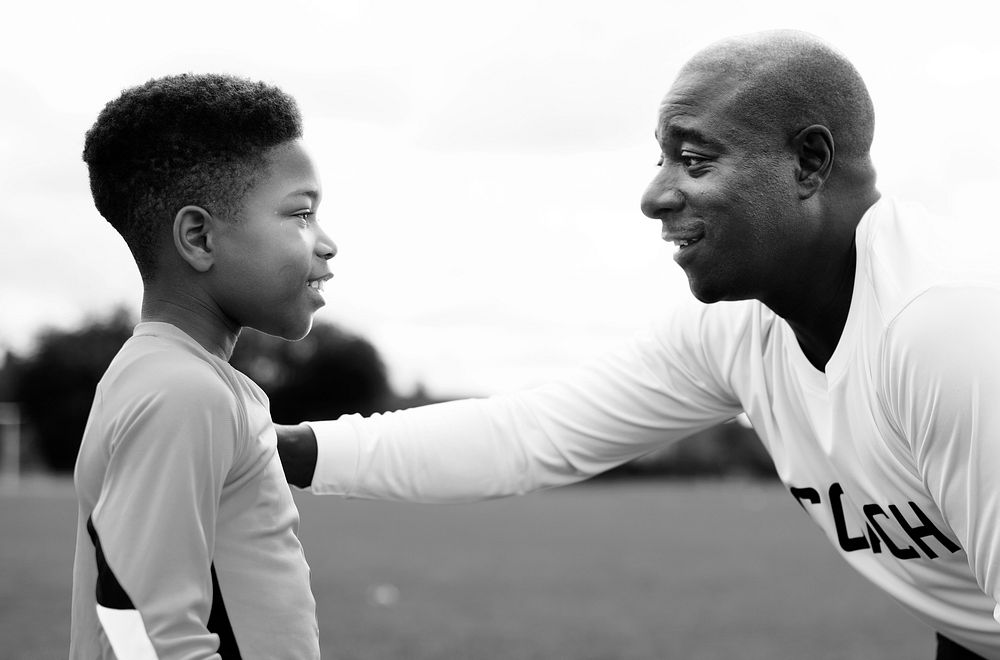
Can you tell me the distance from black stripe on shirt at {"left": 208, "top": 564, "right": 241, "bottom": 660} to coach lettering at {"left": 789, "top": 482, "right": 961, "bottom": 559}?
168 centimetres

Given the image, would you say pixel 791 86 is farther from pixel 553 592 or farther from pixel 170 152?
pixel 553 592

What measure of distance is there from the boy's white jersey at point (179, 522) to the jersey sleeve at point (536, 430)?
0.93 m

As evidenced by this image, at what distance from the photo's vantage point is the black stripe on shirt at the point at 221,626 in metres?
2.16

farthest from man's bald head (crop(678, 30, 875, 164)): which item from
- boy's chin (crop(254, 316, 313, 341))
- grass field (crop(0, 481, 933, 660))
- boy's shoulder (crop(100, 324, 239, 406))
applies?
grass field (crop(0, 481, 933, 660))

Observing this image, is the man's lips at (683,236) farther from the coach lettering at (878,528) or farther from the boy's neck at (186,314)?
the boy's neck at (186,314)

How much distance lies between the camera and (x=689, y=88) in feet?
9.66

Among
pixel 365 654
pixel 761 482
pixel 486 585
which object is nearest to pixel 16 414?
pixel 761 482

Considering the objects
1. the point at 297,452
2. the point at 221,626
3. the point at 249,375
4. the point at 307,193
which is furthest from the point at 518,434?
the point at 249,375

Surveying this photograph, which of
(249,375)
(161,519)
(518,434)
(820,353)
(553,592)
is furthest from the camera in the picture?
(249,375)

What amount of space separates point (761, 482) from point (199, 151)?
2038 inches

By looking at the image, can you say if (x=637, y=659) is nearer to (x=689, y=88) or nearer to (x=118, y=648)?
(x=689, y=88)

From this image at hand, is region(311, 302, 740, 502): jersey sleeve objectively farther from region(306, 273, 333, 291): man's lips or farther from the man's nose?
region(306, 273, 333, 291): man's lips

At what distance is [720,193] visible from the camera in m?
2.91

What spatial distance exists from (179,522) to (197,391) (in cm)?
22
